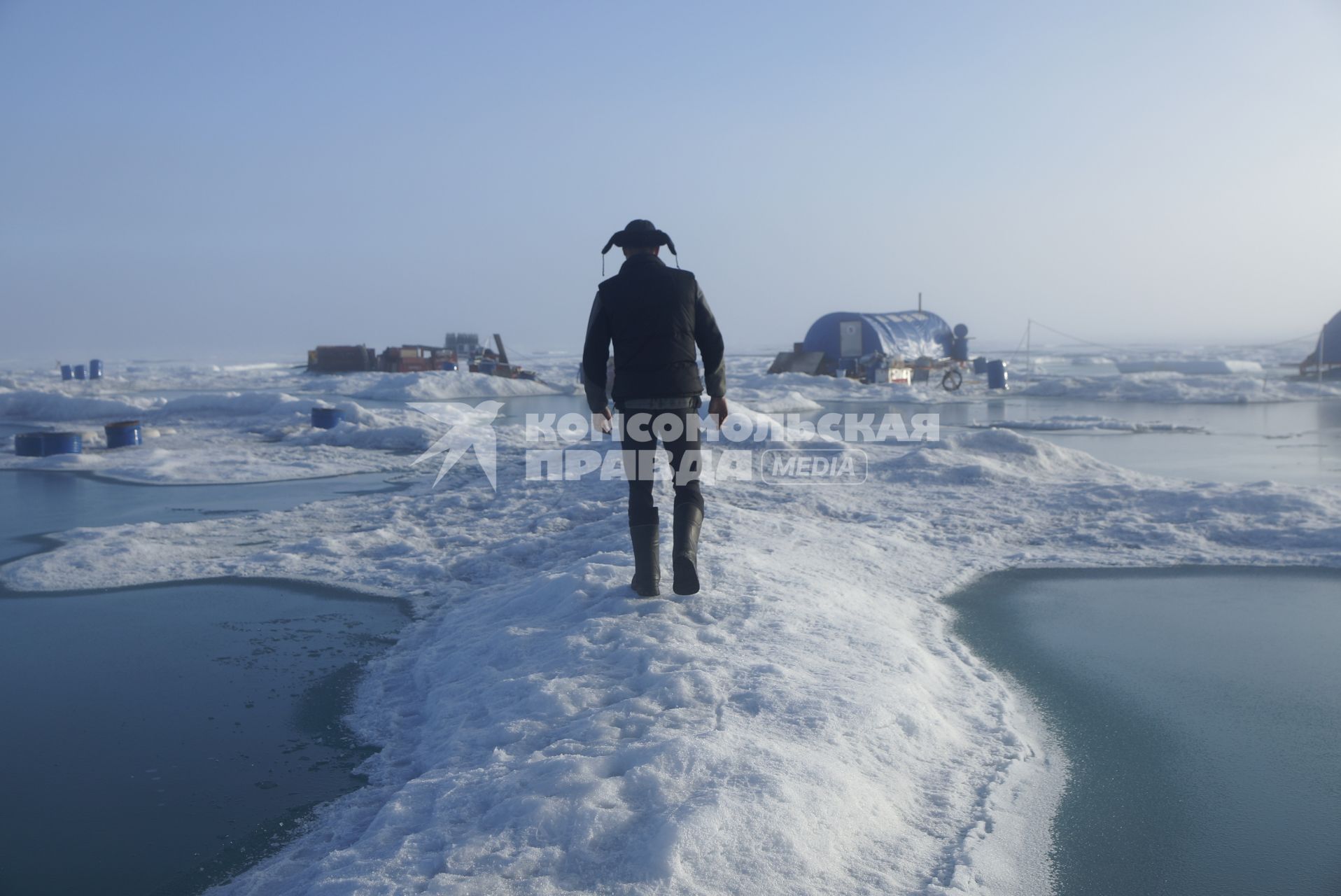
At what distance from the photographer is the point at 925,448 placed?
34.1 feet

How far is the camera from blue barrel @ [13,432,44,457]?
1262 cm

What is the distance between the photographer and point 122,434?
45.9ft

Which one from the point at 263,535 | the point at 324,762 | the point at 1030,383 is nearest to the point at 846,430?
the point at 263,535

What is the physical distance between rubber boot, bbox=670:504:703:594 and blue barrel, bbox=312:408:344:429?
13.3 m

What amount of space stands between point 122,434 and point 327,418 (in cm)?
310

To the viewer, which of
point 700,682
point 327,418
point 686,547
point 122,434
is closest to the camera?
point 700,682

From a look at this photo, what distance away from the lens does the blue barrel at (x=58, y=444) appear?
1256 cm

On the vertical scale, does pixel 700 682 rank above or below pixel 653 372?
below

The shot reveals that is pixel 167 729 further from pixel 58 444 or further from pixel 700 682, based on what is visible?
pixel 58 444

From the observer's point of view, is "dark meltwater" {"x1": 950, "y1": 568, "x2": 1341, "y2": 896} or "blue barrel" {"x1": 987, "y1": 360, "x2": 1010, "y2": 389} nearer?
"dark meltwater" {"x1": 950, "y1": 568, "x2": 1341, "y2": 896}

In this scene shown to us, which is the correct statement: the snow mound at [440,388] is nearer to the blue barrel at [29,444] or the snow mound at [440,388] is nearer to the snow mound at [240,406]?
the snow mound at [240,406]

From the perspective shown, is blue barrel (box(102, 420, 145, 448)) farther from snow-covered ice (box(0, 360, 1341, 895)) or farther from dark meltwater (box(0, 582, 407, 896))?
dark meltwater (box(0, 582, 407, 896))

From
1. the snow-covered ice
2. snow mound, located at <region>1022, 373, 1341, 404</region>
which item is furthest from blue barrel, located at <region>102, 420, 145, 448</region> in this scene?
snow mound, located at <region>1022, 373, 1341, 404</region>

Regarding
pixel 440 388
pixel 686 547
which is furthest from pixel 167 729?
pixel 440 388
